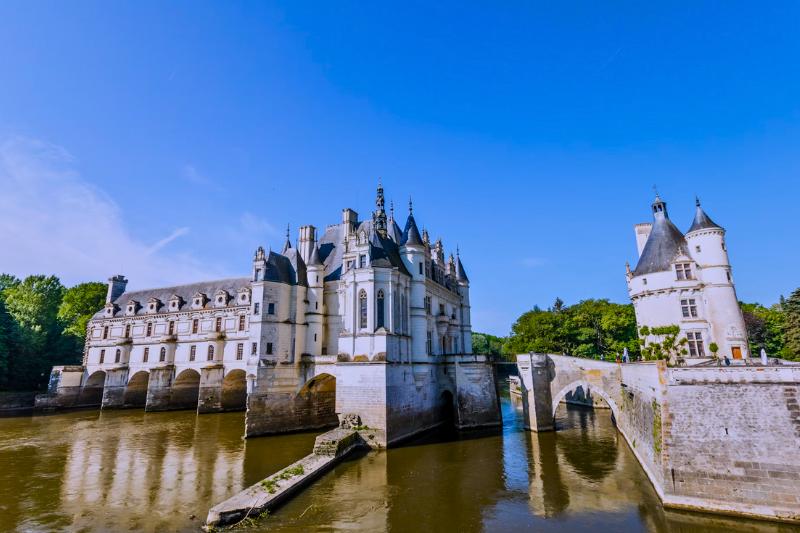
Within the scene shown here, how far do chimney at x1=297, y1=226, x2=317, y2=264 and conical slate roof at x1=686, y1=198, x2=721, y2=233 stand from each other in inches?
1072

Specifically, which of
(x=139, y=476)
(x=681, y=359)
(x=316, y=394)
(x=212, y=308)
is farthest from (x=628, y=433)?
(x=212, y=308)

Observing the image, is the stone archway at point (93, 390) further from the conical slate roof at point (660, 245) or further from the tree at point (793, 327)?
the tree at point (793, 327)

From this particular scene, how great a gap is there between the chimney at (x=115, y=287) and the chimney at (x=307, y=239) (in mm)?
30185

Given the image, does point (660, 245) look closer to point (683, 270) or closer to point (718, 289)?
point (683, 270)

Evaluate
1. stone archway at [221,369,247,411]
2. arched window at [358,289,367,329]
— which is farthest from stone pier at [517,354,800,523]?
stone archway at [221,369,247,411]

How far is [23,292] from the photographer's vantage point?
50062mm

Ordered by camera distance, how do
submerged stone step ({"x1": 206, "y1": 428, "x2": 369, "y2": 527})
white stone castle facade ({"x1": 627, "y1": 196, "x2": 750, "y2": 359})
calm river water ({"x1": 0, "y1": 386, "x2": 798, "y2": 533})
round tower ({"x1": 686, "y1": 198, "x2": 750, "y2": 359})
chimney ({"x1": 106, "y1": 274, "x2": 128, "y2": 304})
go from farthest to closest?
chimney ({"x1": 106, "y1": 274, "x2": 128, "y2": 304})
white stone castle facade ({"x1": 627, "y1": 196, "x2": 750, "y2": 359})
round tower ({"x1": 686, "y1": 198, "x2": 750, "y2": 359})
calm river water ({"x1": 0, "y1": 386, "x2": 798, "y2": 533})
submerged stone step ({"x1": 206, "y1": 428, "x2": 369, "y2": 527})

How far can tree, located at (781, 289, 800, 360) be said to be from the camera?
30.2 meters

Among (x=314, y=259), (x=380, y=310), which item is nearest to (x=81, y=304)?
(x=314, y=259)

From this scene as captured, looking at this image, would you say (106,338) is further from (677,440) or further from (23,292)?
(677,440)

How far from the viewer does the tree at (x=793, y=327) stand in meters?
30.2

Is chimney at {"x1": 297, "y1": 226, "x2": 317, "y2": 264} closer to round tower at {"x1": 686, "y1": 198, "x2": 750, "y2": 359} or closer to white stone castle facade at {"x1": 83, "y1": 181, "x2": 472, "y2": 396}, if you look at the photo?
white stone castle facade at {"x1": 83, "y1": 181, "x2": 472, "y2": 396}

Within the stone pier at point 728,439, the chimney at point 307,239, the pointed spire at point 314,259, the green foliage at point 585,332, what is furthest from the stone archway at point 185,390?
the stone pier at point 728,439

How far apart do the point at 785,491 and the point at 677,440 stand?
2894 millimetres
